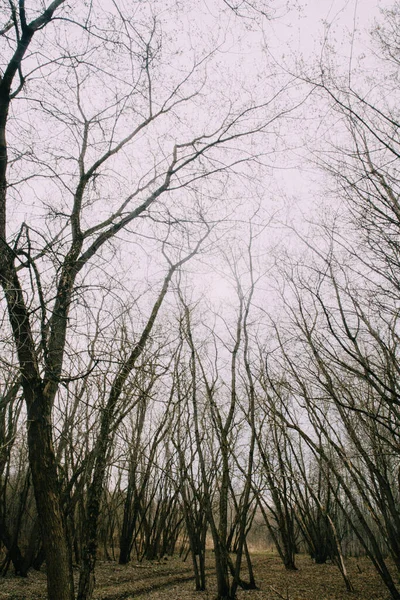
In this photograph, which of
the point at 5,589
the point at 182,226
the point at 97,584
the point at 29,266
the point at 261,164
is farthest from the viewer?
the point at 97,584

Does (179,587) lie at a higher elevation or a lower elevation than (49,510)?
lower

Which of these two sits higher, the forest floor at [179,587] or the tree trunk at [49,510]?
the tree trunk at [49,510]

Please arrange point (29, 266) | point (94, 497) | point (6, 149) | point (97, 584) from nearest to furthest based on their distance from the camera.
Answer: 1. point (29, 266)
2. point (6, 149)
3. point (94, 497)
4. point (97, 584)

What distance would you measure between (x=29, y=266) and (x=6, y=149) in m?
1.55

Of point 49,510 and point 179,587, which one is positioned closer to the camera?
point 49,510

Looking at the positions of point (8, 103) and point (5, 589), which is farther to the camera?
point (5, 589)

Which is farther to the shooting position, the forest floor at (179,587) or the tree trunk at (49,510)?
the forest floor at (179,587)

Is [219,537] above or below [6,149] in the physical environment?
below

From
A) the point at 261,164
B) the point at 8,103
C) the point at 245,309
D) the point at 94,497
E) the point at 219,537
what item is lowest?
the point at 219,537

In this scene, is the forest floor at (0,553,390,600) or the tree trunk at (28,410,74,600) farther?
the forest floor at (0,553,390,600)

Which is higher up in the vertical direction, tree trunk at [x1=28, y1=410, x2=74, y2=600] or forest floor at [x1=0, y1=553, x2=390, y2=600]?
tree trunk at [x1=28, y1=410, x2=74, y2=600]

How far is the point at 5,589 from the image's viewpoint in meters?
6.59

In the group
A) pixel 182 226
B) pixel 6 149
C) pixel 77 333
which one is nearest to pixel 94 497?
pixel 77 333

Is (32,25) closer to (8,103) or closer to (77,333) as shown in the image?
(8,103)
